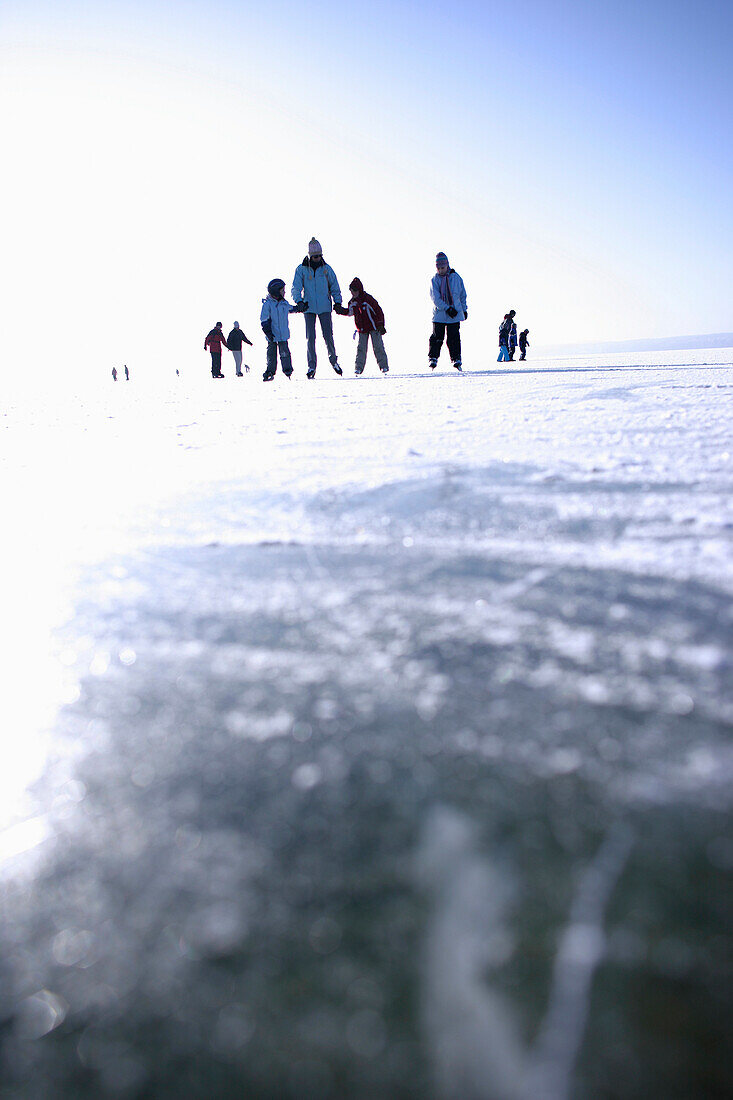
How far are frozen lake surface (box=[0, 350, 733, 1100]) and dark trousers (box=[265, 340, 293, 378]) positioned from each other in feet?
27.9

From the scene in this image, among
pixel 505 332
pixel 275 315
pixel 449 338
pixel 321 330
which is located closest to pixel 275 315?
pixel 275 315

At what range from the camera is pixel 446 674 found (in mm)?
793

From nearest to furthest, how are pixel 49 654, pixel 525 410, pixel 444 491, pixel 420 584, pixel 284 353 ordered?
pixel 49 654, pixel 420 584, pixel 444 491, pixel 525 410, pixel 284 353

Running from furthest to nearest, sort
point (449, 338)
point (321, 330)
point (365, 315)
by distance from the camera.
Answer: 1. point (365, 315)
2. point (449, 338)
3. point (321, 330)

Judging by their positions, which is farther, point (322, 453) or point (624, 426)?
point (624, 426)

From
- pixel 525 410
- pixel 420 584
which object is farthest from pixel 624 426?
pixel 420 584

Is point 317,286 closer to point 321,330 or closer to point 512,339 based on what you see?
point 321,330

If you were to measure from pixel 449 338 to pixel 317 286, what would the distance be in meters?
1.88

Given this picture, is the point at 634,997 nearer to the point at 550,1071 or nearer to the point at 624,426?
the point at 550,1071

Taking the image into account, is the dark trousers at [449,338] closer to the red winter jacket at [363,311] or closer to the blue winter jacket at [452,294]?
the blue winter jacket at [452,294]

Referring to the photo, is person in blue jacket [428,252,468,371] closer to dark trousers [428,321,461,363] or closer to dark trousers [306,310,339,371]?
dark trousers [428,321,461,363]

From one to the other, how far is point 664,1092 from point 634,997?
0.05 meters

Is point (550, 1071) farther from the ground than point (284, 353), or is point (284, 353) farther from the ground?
point (284, 353)

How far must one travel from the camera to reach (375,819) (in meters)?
0.56
